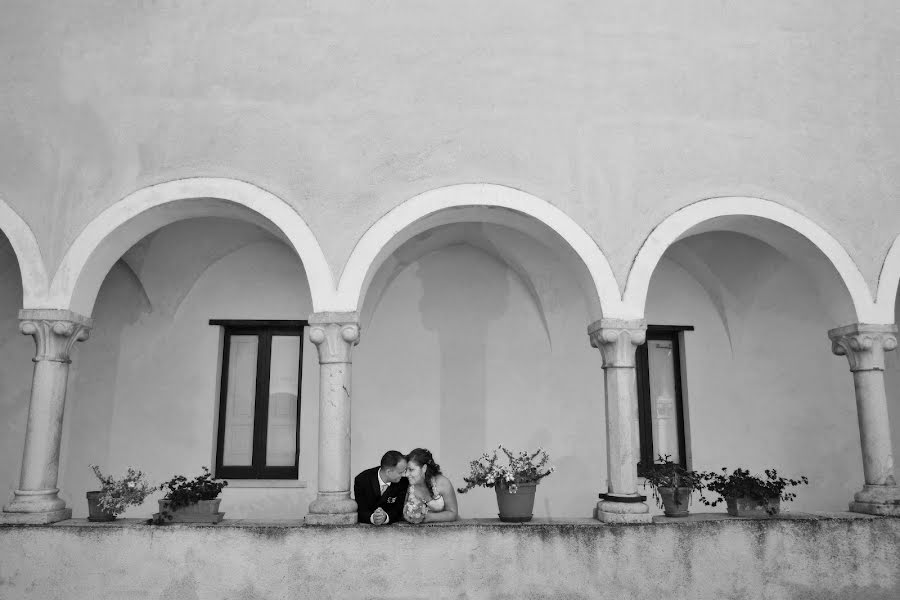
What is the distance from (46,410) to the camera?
629 centimetres

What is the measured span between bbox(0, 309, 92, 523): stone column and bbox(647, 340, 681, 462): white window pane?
6365mm

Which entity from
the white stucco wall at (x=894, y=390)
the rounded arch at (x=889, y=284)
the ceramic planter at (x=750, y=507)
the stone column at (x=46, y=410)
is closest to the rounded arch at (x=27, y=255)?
the stone column at (x=46, y=410)

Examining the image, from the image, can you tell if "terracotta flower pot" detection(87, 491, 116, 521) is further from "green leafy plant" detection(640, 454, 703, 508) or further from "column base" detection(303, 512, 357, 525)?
"green leafy plant" detection(640, 454, 703, 508)

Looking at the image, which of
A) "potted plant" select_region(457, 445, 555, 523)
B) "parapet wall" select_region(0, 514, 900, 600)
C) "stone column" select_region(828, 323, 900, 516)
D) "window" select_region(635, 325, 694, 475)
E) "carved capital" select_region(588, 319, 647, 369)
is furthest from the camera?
"window" select_region(635, 325, 694, 475)

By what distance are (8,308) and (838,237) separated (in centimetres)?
895

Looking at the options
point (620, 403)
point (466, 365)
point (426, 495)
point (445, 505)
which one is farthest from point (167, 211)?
point (620, 403)

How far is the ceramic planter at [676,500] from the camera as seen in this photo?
21.3 feet

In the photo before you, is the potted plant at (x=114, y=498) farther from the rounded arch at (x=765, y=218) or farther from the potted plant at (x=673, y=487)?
the rounded arch at (x=765, y=218)

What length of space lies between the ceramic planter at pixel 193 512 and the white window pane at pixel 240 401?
7.87 feet

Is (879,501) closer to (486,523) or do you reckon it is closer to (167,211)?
(486,523)

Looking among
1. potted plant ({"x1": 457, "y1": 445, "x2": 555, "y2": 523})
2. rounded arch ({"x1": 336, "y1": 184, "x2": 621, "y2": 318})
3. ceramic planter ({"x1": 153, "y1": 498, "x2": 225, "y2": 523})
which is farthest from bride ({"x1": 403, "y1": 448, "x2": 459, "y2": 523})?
ceramic planter ({"x1": 153, "y1": 498, "x2": 225, "y2": 523})

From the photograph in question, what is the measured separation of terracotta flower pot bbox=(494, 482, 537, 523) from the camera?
20.6ft

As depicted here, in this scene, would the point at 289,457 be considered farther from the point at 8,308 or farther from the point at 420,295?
the point at 8,308

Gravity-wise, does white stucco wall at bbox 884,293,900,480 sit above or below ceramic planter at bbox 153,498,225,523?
above
